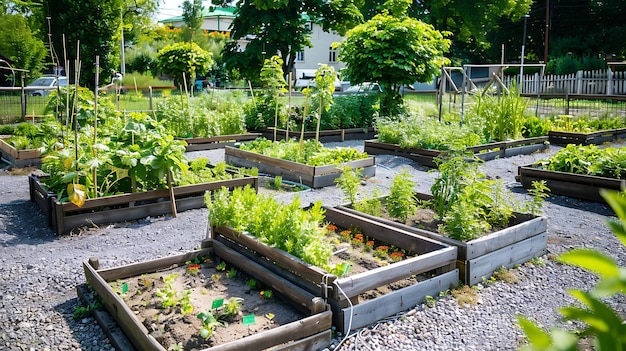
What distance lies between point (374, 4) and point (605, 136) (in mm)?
27417

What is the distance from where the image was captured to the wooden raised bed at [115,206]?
20.8 feet

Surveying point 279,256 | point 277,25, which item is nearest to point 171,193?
point 279,256

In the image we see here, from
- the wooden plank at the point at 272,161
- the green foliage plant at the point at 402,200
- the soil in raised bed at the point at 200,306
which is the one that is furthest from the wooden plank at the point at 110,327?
the wooden plank at the point at 272,161

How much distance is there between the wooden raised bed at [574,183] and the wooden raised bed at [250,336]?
522 centimetres

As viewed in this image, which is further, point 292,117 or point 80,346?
point 292,117

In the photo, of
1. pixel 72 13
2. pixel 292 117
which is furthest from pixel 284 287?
pixel 72 13

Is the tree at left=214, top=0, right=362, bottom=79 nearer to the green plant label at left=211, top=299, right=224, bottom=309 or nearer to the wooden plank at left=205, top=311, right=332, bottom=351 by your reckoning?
the green plant label at left=211, top=299, right=224, bottom=309

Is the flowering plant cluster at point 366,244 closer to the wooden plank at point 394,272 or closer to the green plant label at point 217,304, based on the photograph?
the wooden plank at point 394,272

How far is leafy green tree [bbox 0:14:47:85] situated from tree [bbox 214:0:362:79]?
8.86 m

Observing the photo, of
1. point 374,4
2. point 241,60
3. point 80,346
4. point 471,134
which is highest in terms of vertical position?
point 374,4

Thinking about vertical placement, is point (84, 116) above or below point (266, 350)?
above

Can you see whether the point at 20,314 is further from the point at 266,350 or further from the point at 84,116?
the point at 84,116

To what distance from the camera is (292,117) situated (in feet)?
Answer: 44.6

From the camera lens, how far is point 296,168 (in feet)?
29.2
